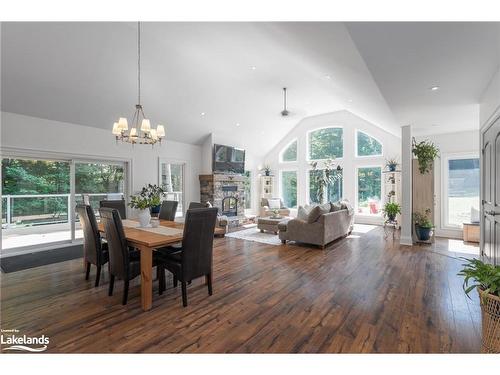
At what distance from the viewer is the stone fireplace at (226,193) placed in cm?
755

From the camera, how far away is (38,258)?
166 inches

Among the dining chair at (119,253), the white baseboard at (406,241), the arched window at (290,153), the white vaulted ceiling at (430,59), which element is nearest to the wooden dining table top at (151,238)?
the dining chair at (119,253)

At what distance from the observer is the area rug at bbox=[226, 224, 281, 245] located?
5574 millimetres

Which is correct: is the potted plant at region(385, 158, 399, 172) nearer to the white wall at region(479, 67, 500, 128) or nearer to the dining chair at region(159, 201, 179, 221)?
the white wall at region(479, 67, 500, 128)

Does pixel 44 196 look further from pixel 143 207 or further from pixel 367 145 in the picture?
pixel 367 145

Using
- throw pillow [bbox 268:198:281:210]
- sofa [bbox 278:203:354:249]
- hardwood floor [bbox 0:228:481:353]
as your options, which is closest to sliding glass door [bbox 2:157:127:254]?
hardwood floor [bbox 0:228:481:353]

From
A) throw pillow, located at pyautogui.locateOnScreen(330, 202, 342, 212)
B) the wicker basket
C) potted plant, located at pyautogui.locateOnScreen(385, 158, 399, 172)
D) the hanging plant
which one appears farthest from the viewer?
potted plant, located at pyautogui.locateOnScreen(385, 158, 399, 172)

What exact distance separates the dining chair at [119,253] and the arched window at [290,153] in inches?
311

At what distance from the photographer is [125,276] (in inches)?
101

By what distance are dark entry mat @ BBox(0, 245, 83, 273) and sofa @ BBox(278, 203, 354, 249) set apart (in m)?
4.01

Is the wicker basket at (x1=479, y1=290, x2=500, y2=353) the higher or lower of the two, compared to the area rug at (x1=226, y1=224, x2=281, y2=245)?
higher

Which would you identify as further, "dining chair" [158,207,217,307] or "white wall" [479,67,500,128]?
"white wall" [479,67,500,128]
